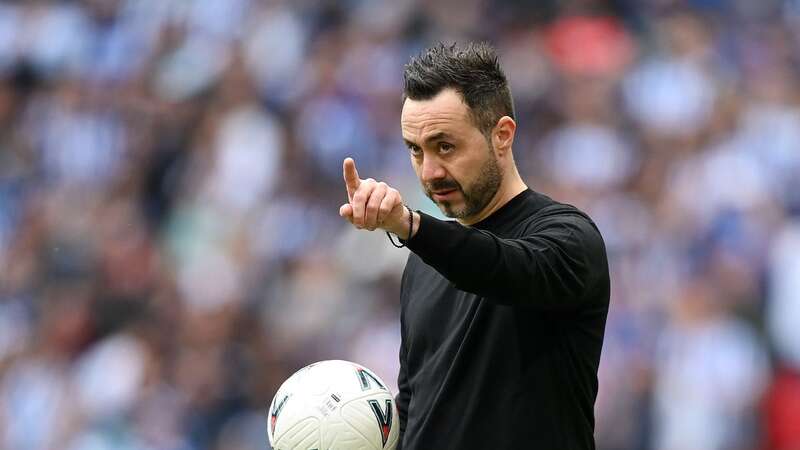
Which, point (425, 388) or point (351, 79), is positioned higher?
point (351, 79)

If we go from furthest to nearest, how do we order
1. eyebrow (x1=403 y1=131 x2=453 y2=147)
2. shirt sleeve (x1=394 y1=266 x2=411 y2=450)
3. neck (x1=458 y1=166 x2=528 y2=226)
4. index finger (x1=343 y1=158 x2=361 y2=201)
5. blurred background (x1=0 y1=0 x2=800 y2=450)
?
blurred background (x1=0 y1=0 x2=800 y2=450) < shirt sleeve (x1=394 y1=266 x2=411 y2=450) < neck (x1=458 y1=166 x2=528 y2=226) < eyebrow (x1=403 y1=131 x2=453 y2=147) < index finger (x1=343 y1=158 x2=361 y2=201)

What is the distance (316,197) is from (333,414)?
505cm

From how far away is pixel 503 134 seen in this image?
10.0 feet

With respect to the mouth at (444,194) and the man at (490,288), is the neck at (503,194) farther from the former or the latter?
the mouth at (444,194)

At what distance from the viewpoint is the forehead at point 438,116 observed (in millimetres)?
2975

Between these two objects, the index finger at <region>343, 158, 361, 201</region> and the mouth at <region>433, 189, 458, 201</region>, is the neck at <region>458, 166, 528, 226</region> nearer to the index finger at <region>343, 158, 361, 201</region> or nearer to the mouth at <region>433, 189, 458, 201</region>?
the mouth at <region>433, 189, 458, 201</region>

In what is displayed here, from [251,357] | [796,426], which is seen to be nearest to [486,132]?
[796,426]

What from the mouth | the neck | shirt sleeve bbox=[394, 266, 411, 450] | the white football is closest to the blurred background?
shirt sleeve bbox=[394, 266, 411, 450]

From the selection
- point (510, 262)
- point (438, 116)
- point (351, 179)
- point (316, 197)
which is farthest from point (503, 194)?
point (316, 197)

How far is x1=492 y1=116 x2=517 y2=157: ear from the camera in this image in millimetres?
3037

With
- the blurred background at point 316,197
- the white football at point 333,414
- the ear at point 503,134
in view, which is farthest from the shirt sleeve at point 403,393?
the blurred background at point 316,197

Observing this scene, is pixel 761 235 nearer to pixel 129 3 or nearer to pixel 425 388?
pixel 425 388

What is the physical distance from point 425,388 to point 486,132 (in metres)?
0.70

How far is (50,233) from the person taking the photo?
8469 millimetres
